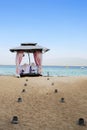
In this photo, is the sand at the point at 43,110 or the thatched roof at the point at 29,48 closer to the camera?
the sand at the point at 43,110

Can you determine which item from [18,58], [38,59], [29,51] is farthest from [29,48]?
[18,58]

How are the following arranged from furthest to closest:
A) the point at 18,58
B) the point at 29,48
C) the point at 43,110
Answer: the point at 18,58, the point at 29,48, the point at 43,110

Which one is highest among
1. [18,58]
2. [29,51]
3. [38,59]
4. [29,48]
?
[29,48]

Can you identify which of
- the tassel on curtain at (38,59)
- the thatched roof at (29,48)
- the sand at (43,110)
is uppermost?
the thatched roof at (29,48)

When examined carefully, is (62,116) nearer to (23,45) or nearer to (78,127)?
(78,127)

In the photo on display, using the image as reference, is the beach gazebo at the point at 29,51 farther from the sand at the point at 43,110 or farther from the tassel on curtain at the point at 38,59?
the sand at the point at 43,110

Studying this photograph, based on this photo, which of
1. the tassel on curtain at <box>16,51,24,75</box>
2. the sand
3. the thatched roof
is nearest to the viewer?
the sand

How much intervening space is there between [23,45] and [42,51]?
7.21 feet

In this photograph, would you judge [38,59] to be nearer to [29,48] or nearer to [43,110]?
[29,48]

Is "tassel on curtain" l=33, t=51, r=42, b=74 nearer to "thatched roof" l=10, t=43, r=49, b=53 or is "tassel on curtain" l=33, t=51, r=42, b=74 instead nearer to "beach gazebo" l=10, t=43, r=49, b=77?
"beach gazebo" l=10, t=43, r=49, b=77

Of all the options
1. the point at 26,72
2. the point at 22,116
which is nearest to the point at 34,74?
the point at 26,72

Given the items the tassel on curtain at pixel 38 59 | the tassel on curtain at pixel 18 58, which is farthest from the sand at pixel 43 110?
the tassel on curtain at pixel 38 59

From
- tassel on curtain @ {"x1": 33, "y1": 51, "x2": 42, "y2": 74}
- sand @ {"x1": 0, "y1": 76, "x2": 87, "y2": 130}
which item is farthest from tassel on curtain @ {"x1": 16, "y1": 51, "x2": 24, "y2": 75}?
sand @ {"x1": 0, "y1": 76, "x2": 87, "y2": 130}

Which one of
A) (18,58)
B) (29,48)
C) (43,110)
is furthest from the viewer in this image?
(18,58)
